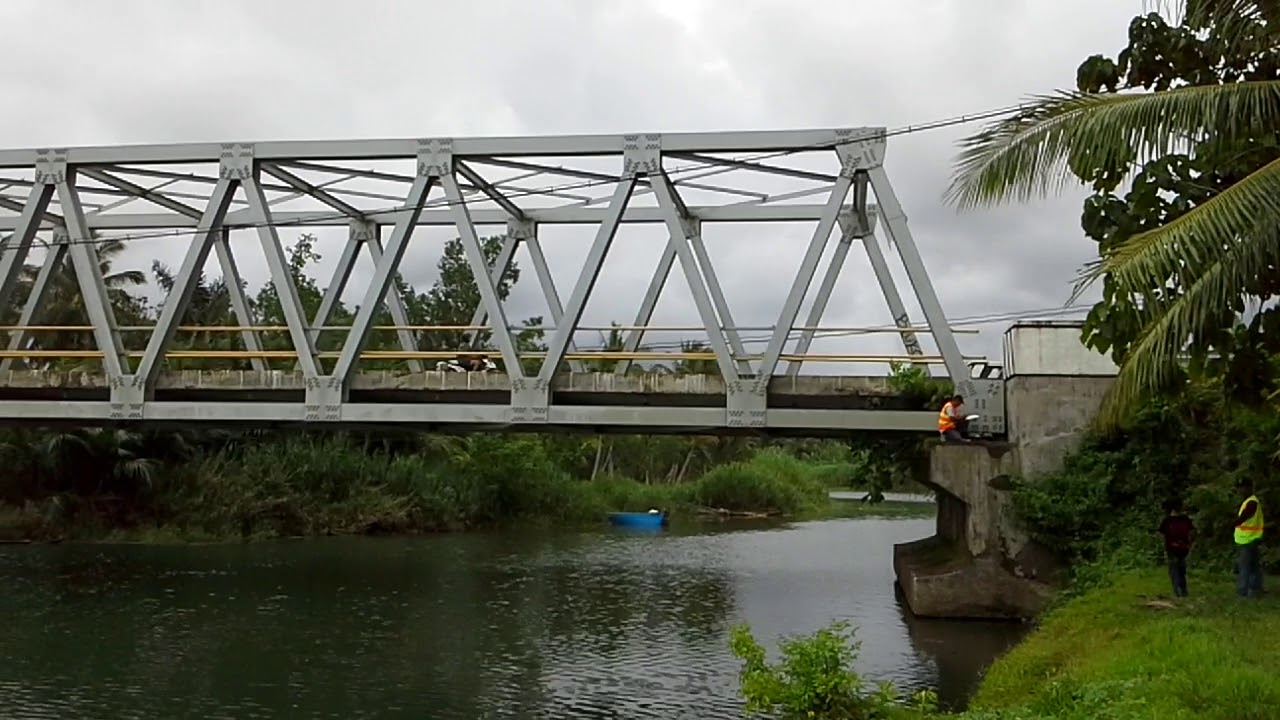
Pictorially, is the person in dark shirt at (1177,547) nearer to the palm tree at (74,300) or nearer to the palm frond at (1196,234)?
the palm frond at (1196,234)

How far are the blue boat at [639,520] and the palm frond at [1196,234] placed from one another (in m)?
34.3

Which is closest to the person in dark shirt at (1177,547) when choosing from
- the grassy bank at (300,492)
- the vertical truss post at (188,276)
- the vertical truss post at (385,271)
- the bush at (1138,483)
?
the bush at (1138,483)

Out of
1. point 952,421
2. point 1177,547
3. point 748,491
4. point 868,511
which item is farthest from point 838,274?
point 868,511

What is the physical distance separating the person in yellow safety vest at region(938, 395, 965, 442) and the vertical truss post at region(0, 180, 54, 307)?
14.8m

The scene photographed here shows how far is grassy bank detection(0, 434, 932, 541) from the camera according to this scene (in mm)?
31453

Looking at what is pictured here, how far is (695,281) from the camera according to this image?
1744 centimetres

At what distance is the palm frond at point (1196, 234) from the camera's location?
7.86 meters

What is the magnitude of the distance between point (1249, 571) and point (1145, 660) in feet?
12.7

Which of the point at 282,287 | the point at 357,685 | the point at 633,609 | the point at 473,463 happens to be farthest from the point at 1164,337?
the point at 473,463

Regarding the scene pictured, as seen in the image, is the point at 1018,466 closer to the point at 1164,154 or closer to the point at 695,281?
the point at 695,281

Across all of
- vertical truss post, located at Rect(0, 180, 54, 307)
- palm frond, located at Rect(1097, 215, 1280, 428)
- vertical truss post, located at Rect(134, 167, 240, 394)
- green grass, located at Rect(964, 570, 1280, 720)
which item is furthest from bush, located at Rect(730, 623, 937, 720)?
vertical truss post, located at Rect(0, 180, 54, 307)

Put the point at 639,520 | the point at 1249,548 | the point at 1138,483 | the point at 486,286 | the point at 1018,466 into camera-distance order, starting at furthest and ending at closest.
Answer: the point at 639,520
the point at 486,286
the point at 1018,466
the point at 1138,483
the point at 1249,548

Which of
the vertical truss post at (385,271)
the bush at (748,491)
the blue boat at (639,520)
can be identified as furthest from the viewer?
the bush at (748,491)

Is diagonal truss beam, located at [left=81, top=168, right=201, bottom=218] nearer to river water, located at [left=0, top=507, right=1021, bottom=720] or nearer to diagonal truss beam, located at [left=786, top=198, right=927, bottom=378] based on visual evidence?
river water, located at [left=0, top=507, right=1021, bottom=720]
